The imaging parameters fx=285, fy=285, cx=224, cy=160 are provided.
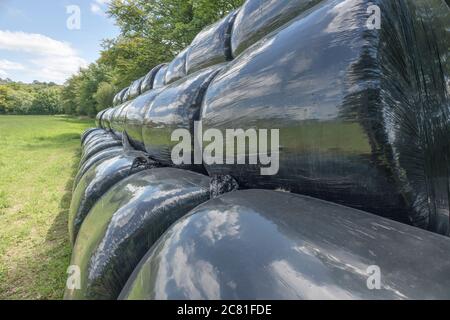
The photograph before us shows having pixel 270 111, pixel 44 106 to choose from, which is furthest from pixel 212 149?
pixel 44 106

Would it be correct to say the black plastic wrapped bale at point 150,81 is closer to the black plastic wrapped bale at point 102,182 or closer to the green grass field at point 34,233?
the green grass field at point 34,233

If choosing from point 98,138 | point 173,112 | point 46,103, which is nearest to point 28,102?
point 46,103

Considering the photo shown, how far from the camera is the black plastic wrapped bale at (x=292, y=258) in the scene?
0.38 metres

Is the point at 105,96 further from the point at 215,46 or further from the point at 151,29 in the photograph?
the point at 215,46

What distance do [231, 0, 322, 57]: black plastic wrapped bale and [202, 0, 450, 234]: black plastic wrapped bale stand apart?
218 mm

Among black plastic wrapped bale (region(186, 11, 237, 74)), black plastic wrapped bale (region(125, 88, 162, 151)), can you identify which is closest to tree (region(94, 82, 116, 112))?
black plastic wrapped bale (region(125, 88, 162, 151))

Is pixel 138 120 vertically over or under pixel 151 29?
under

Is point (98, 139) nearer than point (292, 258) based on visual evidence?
No

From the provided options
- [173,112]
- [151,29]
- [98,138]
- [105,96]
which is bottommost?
[98,138]

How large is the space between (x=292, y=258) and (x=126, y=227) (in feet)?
1.59

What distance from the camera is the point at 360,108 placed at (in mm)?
536

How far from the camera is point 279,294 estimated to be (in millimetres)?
380

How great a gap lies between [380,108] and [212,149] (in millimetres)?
515

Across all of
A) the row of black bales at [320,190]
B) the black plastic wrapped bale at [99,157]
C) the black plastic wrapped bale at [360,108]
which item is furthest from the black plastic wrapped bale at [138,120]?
the black plastic wrapped bale at [360,108]
